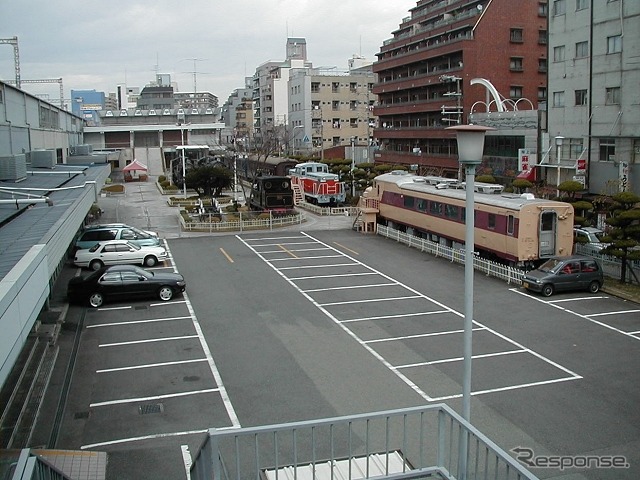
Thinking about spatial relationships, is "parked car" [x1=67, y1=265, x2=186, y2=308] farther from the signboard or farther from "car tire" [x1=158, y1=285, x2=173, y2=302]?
the signboard

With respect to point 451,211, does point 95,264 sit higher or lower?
lower

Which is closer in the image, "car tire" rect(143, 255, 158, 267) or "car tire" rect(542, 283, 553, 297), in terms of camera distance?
"car tire" rect(542, 283, 553, 297)

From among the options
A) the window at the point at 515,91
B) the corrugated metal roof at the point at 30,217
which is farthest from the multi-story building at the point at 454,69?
the corrugated metal roof at the point at 30,217

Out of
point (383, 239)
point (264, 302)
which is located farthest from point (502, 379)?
point (383, 239)

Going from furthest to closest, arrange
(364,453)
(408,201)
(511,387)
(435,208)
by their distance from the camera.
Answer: (408,201) → (435,208) → (511,387) → (364,453)

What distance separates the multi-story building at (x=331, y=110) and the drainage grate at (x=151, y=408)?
7899 centimetres

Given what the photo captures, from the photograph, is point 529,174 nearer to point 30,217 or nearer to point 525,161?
point 525,161

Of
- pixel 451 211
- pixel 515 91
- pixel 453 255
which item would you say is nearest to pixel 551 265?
pixel 453 255

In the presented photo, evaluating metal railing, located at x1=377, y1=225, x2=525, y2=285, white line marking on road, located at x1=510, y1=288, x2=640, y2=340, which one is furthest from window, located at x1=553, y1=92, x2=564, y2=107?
white line marking on road, located at x1=510, y1=288, x2=640, y2=340

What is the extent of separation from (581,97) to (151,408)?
95.8ft

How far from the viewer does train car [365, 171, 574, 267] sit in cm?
2316

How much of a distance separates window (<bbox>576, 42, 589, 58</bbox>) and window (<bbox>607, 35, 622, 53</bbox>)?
5.57 feet

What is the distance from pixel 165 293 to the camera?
832 inches

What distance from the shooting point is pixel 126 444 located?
37.5ft
